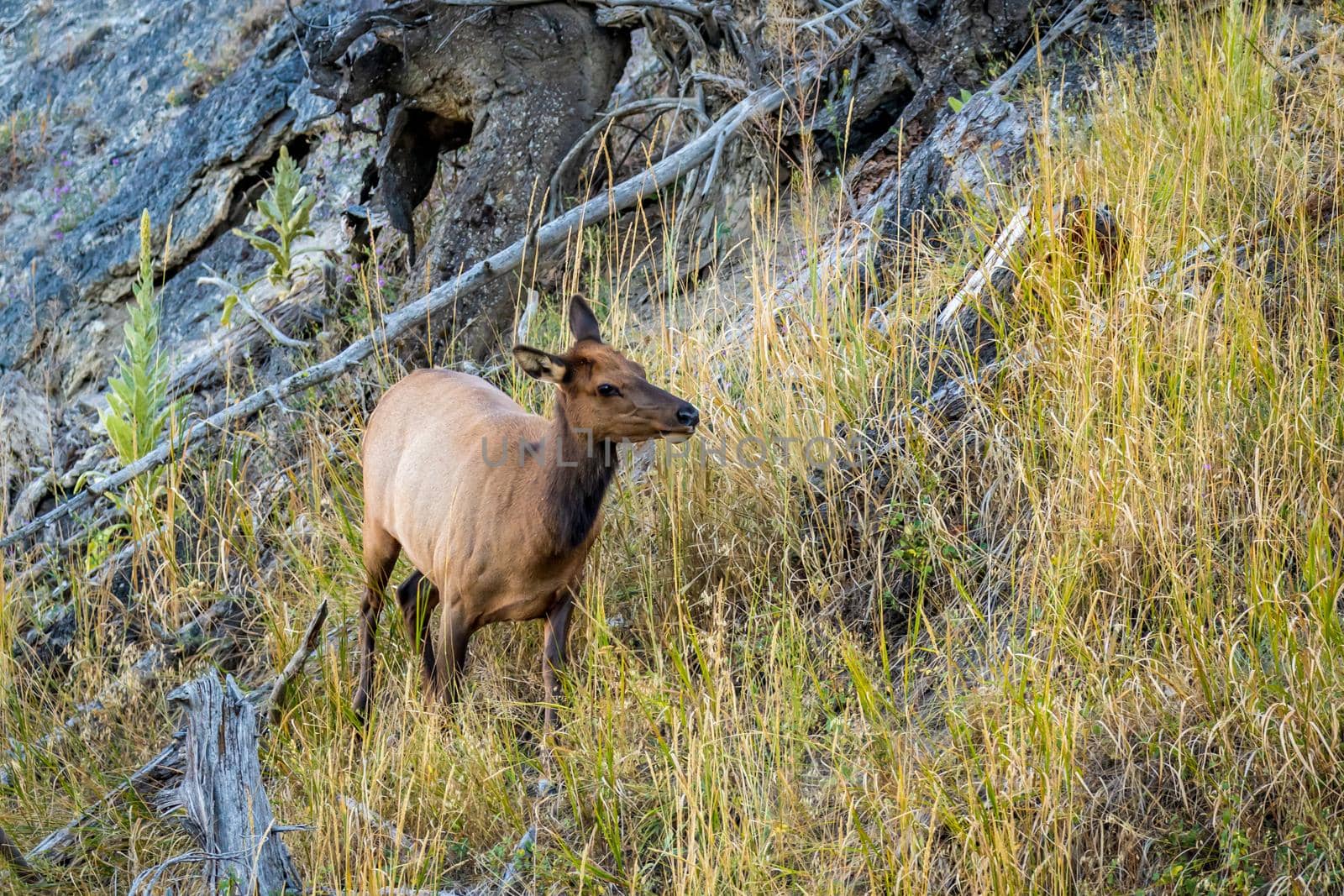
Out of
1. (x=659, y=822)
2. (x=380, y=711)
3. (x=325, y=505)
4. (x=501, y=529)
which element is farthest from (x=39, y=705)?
(x=659, y=822)

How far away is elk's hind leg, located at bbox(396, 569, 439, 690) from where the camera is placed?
5531 millimetres

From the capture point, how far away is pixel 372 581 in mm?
5805

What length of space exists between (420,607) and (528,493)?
1016 millimetres

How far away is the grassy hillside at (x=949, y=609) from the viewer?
3598 millimetres

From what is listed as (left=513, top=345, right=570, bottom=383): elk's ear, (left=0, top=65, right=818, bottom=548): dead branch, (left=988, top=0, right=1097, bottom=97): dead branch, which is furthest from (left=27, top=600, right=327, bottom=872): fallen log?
(left=988, top=0, right=1097, bottom=97): dead branch

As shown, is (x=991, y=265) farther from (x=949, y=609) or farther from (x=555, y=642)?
(x=555, y=642)

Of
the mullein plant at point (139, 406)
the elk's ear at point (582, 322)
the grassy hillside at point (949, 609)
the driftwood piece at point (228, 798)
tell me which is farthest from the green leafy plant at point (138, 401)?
the driftwood piece at point (228, 798)

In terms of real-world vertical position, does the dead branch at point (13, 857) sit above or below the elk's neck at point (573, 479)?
below

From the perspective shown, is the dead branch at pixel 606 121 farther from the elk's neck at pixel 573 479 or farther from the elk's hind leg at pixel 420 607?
the elk's neck at pixel 573 479

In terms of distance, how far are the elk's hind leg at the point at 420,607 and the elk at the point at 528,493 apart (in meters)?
0.06

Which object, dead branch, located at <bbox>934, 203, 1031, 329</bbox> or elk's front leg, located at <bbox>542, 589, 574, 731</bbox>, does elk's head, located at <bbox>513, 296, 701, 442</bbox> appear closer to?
elk's front leg, located at <bbox>542, 589, 574, 731</bbox>

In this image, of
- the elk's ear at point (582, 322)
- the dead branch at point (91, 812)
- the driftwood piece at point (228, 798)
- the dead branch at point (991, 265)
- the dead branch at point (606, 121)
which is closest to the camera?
the driftwood piece at point (228, 798)

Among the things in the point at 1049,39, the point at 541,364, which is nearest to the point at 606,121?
the point at 1049,39

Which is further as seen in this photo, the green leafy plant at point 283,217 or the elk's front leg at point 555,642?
the green leafy plant at point 283,217
